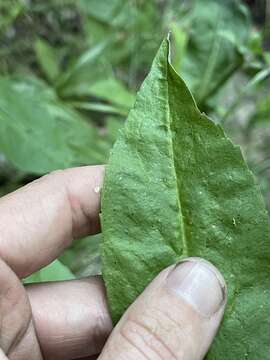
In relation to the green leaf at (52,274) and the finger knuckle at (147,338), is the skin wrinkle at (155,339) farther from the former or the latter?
the green leaf at (52,274)

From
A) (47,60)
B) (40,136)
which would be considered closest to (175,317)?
(40,136)

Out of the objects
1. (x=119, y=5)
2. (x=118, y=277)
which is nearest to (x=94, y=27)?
(x=119, y=5)

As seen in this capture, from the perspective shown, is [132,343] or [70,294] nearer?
[132,343]

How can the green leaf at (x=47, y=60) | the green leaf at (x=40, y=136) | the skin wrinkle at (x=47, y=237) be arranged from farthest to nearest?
1. the green leaf at (x=47, y=60)
2. the green leaf at (x=40, y=136)
3. the skin wrinkle at (x=47, y=237)

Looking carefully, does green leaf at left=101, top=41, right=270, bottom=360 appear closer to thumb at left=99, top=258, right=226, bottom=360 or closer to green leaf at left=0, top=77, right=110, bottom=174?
thumb at left=99, top=258, right=226, bottom=360

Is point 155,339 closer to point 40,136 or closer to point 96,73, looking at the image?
point 40,136

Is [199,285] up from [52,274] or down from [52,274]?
up

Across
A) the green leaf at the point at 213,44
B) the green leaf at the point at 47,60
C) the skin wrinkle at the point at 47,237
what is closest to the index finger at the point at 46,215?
the skin wrinkle at the point at 47,237

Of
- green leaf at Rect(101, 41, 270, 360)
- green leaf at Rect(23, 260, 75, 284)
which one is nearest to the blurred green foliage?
green leaf at Rect(23, 260, 75, 284)
